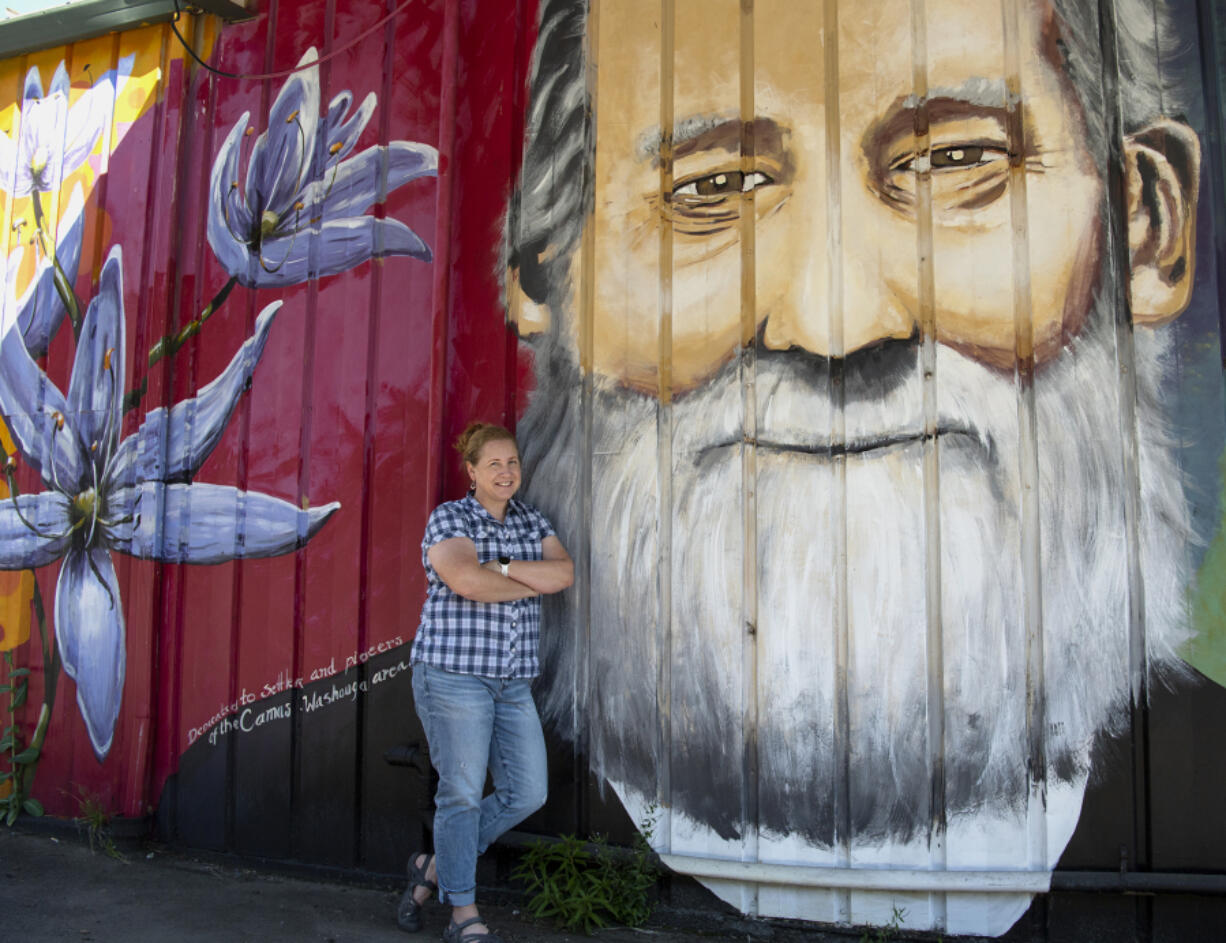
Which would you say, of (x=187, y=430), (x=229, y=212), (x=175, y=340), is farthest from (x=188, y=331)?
(x=229, y=212)

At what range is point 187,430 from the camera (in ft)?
15.1

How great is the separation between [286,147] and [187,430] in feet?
4.85

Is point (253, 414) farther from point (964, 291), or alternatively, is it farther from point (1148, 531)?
point (1148, 531)

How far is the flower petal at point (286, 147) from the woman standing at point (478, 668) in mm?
1867

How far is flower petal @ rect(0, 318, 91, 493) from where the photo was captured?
4898 millimetres

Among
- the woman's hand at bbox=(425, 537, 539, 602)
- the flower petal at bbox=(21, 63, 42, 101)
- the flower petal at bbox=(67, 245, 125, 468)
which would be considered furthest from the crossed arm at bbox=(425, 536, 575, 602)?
the flower petal at bbox=(21, 63, 42, 101)

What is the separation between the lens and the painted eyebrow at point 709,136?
3.63 m

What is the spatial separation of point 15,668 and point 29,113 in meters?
3.09

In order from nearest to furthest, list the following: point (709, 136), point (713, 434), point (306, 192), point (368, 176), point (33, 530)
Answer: point (713, 434), point (709, 136), point (368, 176), point (306, 192), point (33, 530)

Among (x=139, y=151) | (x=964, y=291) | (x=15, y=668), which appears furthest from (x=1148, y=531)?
(x=15, y=668)

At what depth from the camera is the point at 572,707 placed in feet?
12.2

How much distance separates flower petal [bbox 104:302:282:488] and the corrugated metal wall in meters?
0.02

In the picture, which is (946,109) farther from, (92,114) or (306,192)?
(92,114)

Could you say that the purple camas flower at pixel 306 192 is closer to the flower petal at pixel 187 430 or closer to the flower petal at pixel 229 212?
the flower petal at pixel 229 212
